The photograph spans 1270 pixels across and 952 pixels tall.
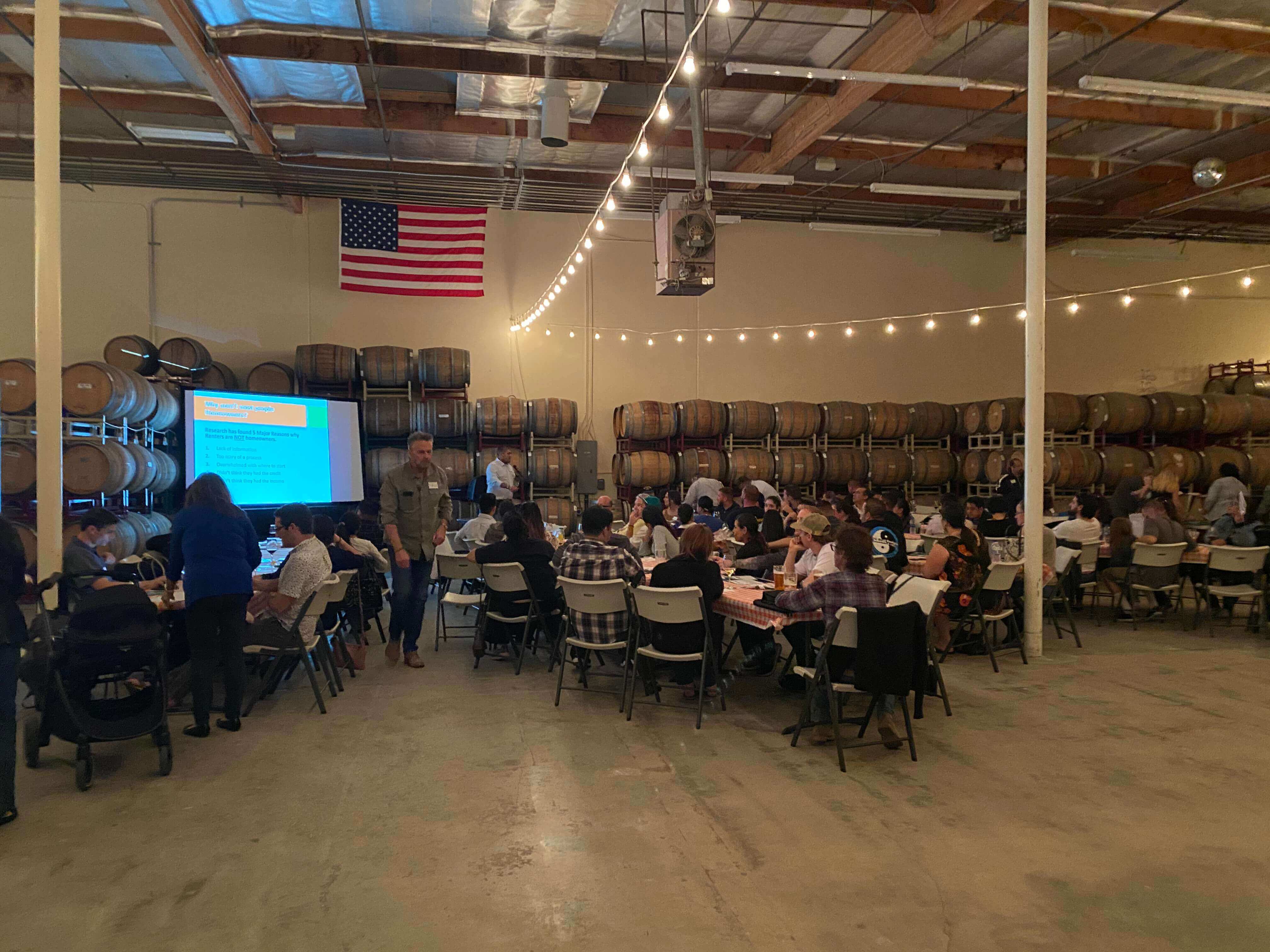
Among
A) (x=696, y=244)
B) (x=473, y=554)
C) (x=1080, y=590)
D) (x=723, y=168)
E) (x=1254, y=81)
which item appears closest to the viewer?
(x=473, y=554)

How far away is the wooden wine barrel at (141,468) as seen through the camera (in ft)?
26.9

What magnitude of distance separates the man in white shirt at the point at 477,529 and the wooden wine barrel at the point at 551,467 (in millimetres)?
3436

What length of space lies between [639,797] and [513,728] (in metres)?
1.23

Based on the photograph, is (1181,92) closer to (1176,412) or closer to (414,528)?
(1176,412)

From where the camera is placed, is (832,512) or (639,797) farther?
(832,512)

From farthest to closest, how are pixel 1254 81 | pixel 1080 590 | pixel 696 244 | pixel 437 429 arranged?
pixel 437 429 < pixel 1254 81 < pixel 1080 590 < pixel 696 244

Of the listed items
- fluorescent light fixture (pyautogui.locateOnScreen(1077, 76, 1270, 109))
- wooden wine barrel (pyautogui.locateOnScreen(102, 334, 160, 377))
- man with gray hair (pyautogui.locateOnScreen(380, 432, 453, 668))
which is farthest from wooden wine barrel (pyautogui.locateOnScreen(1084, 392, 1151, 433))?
wooden wine barrel (pyautogui.locateOnScreen(102, 334, 160, 377))

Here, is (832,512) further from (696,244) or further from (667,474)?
(667,474)

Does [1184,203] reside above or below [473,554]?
above

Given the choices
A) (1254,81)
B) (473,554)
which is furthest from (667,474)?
(1254,81)

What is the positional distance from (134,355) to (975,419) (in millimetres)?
11331

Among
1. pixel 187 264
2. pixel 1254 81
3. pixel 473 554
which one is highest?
pixel 1254 81

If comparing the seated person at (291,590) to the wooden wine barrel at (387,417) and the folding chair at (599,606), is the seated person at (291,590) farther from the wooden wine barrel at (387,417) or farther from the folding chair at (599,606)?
the wooden wine barrel at (387,417)

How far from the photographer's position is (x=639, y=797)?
374 cm
